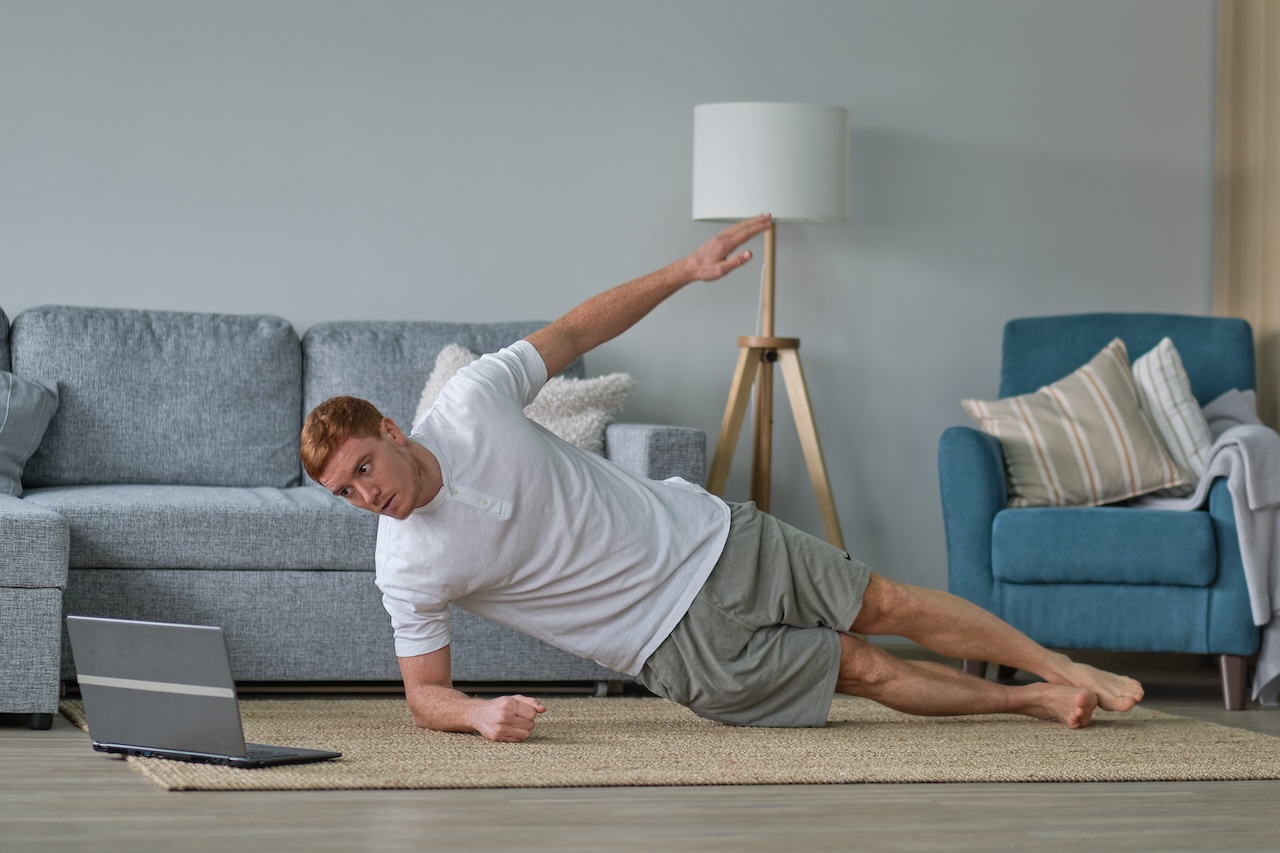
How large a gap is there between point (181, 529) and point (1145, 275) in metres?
2.97

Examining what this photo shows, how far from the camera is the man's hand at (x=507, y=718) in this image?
248cm

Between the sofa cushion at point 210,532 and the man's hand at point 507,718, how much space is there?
2.67ft

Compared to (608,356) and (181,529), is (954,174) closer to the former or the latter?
(608,356)

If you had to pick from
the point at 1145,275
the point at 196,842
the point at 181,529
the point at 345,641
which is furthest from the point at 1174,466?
the point at 196,842

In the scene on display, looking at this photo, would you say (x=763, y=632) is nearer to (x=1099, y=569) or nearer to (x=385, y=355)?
(x=1099, y=569)

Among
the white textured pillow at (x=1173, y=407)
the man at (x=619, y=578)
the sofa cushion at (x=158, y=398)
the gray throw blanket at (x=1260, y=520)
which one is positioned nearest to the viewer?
the man at (x=619, y=578)

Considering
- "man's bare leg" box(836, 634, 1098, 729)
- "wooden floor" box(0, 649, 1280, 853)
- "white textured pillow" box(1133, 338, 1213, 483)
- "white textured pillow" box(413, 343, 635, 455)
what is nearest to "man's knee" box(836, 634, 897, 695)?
"man's bare leg" box(836, 634, 1098, 729)

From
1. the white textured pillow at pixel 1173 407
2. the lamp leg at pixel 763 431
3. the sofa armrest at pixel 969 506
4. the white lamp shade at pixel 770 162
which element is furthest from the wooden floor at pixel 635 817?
the white lamp shade at pixel 770 162

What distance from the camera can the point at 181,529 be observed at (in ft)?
10.2

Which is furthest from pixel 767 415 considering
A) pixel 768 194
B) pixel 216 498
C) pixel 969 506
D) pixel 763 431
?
pixel 216 498

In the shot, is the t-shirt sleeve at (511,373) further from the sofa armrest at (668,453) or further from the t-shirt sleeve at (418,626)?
the sofa armrest at (668,453)

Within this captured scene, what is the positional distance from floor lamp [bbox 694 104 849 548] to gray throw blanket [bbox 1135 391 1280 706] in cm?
100

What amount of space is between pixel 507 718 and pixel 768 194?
6.01 feet

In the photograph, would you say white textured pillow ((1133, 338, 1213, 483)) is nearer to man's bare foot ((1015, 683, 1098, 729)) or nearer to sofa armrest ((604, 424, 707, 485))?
man's bare foot ((1015, 683, 1098, 729))
